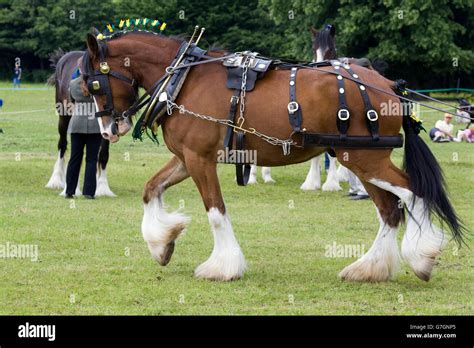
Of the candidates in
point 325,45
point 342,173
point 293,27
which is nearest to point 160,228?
point 325,45

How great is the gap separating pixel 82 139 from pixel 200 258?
486 cm

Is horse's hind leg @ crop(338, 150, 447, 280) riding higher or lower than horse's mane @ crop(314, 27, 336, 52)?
lower

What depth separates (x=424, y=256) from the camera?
319 inches

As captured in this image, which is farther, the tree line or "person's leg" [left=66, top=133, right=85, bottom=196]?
the tree line

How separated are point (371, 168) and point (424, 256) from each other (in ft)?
2.99

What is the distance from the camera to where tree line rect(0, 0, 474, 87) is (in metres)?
45.6

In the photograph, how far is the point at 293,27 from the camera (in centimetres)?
5162

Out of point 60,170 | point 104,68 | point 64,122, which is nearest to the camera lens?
point 104,68

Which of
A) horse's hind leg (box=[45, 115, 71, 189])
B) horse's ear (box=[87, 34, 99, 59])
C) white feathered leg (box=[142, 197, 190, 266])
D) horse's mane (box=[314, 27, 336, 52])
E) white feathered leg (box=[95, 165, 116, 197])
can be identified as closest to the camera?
horse's ear (box=[87, 34, 99, 59])

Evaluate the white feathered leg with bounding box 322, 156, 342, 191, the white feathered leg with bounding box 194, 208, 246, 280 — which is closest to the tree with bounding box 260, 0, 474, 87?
the white feathered leg with bounding box 322, 156, 342, 191

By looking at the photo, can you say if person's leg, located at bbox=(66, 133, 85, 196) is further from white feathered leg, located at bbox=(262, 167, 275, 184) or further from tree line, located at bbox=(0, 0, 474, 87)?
tree line, located at bbox=(0, 0, 474, 87)

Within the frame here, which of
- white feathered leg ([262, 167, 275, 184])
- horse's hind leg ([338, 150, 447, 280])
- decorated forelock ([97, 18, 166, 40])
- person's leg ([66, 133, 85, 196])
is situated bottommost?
white feathered leg ([262, 167, 275, 184])

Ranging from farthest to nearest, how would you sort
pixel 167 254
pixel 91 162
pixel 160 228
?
pixel 91 162 → pixel 167 254 → pixel 160 228

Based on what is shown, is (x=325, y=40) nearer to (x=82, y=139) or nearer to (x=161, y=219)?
(x=82, y=139)
